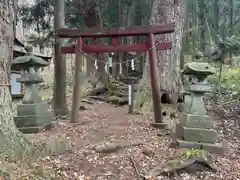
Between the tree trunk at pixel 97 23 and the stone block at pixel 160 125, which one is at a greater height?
the tree trunk at pixel 97 23

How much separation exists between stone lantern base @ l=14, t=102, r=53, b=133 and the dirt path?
32cm

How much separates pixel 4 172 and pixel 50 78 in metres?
18.6

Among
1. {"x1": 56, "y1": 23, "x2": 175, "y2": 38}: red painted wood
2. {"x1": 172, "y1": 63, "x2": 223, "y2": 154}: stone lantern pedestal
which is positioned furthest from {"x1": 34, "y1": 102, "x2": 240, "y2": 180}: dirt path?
{"x1": 56, "y1": 23, "x2": 175, "y2": 38}: red painted wood

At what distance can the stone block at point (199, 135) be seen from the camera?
18.2 feet

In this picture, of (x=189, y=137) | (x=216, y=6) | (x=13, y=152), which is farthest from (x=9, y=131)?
(x=216, y=6)

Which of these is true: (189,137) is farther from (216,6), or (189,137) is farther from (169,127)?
(216,6)

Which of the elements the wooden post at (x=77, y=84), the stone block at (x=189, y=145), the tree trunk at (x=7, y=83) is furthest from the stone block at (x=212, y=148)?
the wooden post at (x=77, y=84)

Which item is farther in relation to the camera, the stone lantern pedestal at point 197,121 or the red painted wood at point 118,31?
the red painted wood at point 118,31

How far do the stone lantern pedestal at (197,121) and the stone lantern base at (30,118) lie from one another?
3.03 metres

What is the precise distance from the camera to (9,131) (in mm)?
4156

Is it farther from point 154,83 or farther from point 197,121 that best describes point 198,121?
point 154,83

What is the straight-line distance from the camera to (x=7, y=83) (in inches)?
168

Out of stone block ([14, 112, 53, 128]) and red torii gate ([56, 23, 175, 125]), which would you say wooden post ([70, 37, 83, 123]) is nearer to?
red torii gate ([56, 23, 175, 125])

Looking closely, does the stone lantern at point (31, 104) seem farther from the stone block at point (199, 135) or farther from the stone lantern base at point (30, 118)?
the stone block at point (199, 135)
